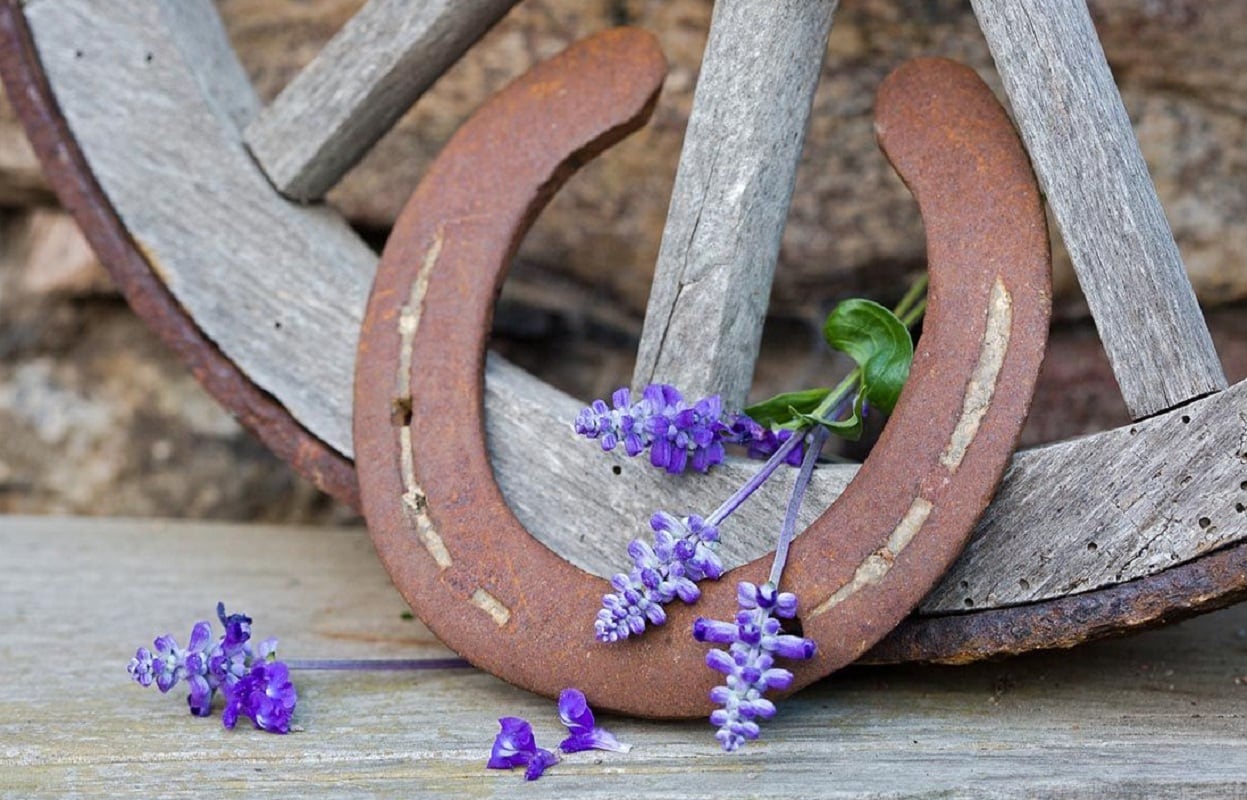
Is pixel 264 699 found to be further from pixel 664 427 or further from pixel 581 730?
pixel 664 427

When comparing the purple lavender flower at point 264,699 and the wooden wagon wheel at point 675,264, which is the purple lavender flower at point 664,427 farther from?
the purple lavender flower at point 264,699

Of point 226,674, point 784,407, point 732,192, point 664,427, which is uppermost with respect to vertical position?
point 732,192

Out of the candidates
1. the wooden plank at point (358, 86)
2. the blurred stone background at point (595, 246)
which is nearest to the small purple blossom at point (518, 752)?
the wooden plank at point (358, 86)

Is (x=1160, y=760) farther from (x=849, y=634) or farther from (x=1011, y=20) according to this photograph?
(x=1011, y=20)

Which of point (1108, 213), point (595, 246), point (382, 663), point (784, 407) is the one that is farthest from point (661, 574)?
point (595, 246)

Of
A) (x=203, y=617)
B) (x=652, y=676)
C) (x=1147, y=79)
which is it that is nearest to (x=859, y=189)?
(x=1147, y=79)
